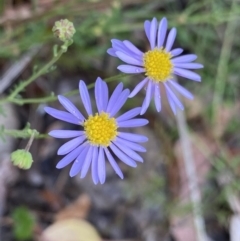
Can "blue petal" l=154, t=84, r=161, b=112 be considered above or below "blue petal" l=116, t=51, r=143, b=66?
below

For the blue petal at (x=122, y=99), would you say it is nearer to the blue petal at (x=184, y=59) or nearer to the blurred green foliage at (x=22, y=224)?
the blue petal at (x=184, y=59)

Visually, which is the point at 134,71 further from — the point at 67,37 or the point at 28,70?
the point at 28,70

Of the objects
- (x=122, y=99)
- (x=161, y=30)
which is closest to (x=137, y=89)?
(x=122, y=99)

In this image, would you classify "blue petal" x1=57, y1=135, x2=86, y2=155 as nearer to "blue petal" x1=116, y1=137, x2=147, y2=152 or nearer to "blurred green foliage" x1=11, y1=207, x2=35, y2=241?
"blue petal" x1=116, y1=137, x2=147, y2=152

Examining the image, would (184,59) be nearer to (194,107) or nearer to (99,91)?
(99,91)

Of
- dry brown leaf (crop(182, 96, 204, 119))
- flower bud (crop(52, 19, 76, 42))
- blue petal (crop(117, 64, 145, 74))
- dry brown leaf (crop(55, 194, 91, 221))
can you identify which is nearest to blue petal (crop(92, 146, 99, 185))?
blue petal (crop(117, 64, 145, 74))

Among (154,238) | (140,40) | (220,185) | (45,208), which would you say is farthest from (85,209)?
(140,40)
